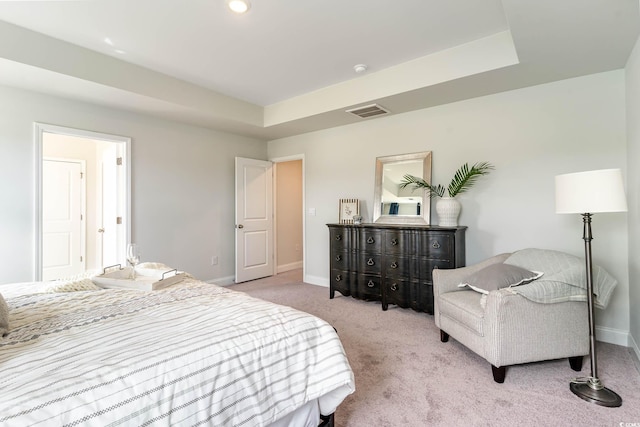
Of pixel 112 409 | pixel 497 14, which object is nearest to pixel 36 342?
pixel 112 409

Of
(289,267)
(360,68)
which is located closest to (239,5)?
(360,68)

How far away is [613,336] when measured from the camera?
2.65m

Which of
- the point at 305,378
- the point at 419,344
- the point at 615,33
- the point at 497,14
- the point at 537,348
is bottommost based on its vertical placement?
the point at 419,344

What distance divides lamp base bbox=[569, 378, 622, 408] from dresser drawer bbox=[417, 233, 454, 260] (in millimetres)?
1341

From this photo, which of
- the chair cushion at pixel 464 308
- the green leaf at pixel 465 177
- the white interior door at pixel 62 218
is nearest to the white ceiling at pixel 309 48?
the green leaf at pixel 465 177

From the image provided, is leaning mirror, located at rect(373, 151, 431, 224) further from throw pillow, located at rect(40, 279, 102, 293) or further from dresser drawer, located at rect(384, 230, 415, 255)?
throw pillow, located at rect(40, 279, 102, 293)

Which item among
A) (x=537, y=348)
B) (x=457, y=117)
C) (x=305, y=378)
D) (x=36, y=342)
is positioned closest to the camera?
(x=36, y=342)

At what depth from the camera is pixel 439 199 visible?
346cm

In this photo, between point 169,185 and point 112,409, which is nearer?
point 112,409

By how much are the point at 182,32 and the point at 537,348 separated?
3.60 metres

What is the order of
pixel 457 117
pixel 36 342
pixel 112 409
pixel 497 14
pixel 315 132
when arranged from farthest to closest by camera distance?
pixel 315 132, pixel 457 117, pixel 497 14, pixel 36 342, pixel 112 409

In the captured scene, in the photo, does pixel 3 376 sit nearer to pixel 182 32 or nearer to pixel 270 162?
pixel 182 32

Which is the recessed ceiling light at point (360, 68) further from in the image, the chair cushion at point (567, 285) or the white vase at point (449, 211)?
the chair cushion at point (567, 285)

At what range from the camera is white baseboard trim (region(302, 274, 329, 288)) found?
4.64 metres
